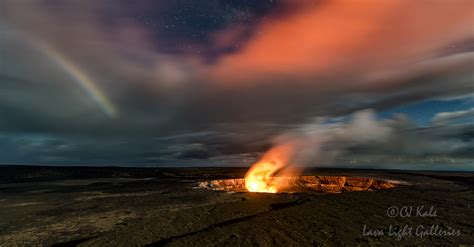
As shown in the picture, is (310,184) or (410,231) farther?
(310,184)

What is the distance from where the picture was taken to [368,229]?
13102mm

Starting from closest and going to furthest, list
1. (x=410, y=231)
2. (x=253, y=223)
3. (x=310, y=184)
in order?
(x=410, y=231)
(x=253, y=223)
(x=310, y=184)

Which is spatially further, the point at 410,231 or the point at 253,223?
the point at 253,223

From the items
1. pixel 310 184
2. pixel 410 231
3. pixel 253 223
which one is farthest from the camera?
pixel 310 184

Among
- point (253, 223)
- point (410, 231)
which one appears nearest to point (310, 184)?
point (253, 223)

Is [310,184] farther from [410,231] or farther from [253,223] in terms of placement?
[410,231]

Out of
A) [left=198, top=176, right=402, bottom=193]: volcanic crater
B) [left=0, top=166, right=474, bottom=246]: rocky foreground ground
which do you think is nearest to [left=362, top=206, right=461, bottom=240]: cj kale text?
[left=0, top=166, right=474, bottom=246]: rocky foreground ground

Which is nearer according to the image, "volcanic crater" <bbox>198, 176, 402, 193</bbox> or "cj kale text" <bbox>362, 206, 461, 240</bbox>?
"cj kale text" <bbox>362, 206, 461, 240</bbox>

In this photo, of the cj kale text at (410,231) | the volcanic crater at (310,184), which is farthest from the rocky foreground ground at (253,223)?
the volcanic crater at (310,184)

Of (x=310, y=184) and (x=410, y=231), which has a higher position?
(x=410, y=231)

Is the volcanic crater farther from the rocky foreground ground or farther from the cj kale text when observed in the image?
the cj kale text

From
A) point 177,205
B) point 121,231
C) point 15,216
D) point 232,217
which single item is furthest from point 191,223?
point 15,216

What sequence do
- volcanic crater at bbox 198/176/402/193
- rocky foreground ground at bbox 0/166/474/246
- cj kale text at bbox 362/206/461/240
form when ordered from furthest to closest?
1. volcanic crater at bbox 198/176/402/193
2. cj kale text at bbox 362/206/461/240
3. rocky foreground ground at bbox 0/166/474/246

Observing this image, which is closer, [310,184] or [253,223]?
[253,223]
